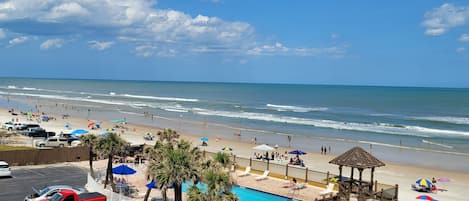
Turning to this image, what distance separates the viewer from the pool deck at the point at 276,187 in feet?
73.0

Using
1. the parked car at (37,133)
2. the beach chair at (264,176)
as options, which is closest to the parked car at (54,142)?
the parked car at (37,133)

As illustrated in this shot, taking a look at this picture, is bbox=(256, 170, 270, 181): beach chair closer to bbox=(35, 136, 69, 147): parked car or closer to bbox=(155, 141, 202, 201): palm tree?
bbox=(155, 141, 202, 201): palm tree

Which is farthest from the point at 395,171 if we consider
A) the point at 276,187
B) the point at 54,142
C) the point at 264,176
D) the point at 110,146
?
the point at 54,142

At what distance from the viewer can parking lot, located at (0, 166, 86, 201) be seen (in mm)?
20609

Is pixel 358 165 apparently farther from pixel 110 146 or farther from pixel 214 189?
pixel 110 146

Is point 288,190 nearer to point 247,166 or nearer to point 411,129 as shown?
point 247,166

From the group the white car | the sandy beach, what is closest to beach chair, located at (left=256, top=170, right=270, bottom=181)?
the sandy beach

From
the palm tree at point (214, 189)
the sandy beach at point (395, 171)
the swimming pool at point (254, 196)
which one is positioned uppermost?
A: the palm tree at point (214, 189)

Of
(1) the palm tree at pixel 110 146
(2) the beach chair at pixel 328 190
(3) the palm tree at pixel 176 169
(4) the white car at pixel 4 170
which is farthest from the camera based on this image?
(4) the white car at pixel 4 170

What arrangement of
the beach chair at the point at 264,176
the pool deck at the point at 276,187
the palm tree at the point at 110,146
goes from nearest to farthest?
the palm tree at the point at 110,146 → the pool deck at the point at 276,187 → the beach chair at the point at 264,176

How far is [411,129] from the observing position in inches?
2366

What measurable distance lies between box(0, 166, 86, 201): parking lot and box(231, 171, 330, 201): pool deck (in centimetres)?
860

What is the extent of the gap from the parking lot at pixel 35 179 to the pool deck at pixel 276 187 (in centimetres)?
860

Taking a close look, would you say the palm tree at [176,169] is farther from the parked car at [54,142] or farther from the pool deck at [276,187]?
the parked car at [54,142]
